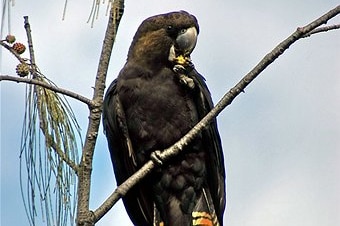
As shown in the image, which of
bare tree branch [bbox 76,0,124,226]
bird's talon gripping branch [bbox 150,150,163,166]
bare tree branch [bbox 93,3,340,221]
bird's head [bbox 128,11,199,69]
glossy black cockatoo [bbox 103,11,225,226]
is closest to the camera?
bare tree branch [bbox 76,0,124,226]

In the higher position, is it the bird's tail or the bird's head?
the bird's head

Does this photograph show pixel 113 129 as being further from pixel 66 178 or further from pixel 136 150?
pixel 66 178

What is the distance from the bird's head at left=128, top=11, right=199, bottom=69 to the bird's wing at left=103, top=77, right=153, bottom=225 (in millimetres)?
245

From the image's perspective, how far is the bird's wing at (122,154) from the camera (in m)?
3.43

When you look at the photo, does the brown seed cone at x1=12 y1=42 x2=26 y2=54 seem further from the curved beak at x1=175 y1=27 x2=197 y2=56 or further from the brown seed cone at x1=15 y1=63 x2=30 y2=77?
the curved beak at x1=175 y1=27 x2=197 y2=56

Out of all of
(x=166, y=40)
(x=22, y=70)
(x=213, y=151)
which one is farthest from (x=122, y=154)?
(x=22, y=70)

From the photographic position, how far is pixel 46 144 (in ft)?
7.62

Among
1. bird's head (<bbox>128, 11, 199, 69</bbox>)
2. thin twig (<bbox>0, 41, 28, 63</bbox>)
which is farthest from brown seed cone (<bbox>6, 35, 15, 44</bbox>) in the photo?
bird's head (<bbox>128, 11, 199, 69</bbox>)

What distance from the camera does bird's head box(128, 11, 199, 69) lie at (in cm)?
353

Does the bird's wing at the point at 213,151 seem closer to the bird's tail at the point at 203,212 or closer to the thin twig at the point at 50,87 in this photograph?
the bird's tail at the point at 203,212

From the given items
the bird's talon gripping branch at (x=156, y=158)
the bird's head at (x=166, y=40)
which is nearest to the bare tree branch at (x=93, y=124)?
the bird's talon gripping branch at (x=156, y=158)

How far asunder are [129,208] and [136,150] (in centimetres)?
35

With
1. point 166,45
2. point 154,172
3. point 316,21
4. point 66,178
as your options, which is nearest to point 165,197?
point 154,172

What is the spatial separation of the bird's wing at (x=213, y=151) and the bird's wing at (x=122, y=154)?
36 cm
